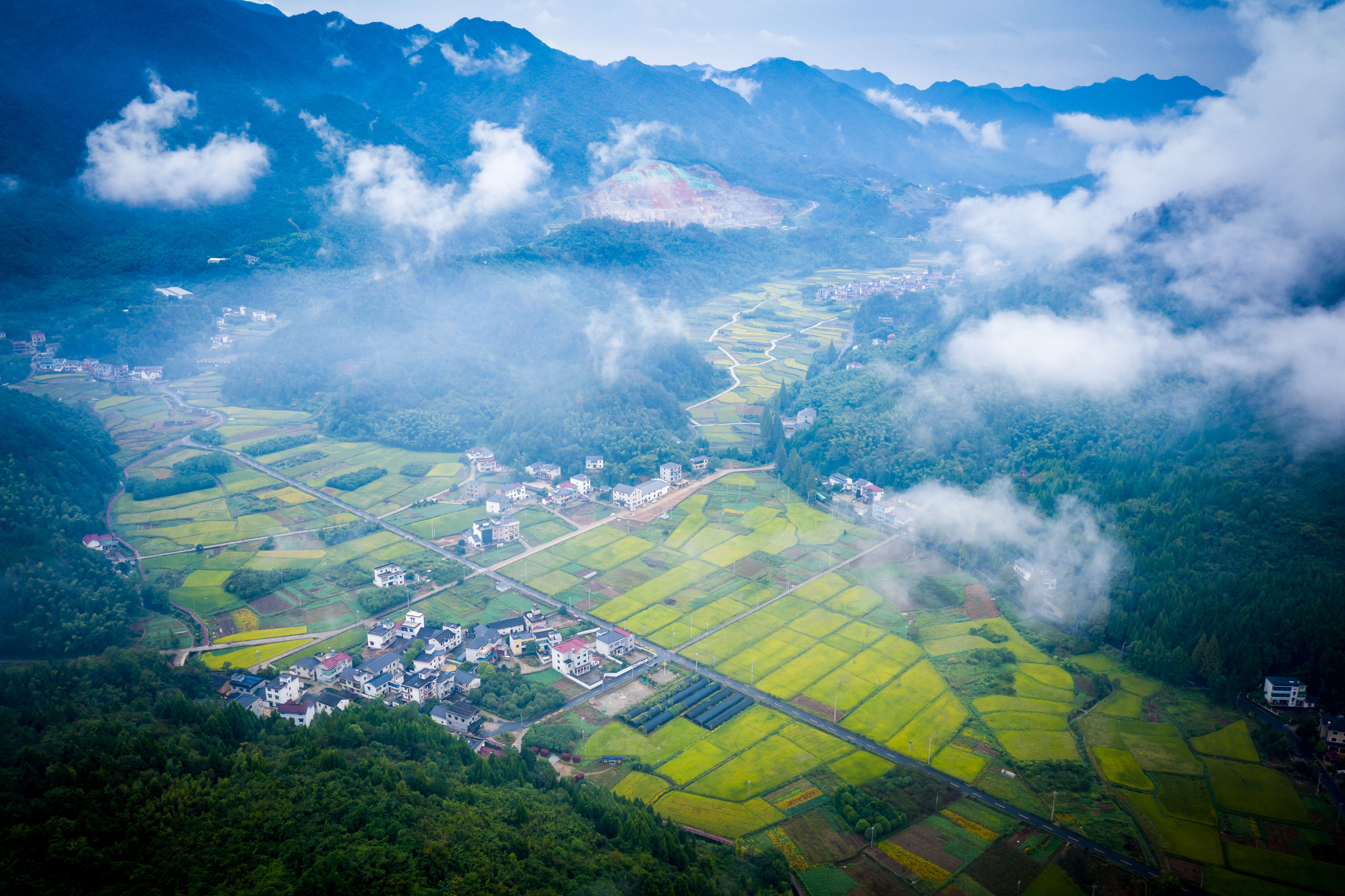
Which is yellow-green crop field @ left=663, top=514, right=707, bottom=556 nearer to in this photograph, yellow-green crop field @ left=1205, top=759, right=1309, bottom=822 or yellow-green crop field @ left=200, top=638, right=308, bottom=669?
yellow-green crop field @ left=200, top=638, right=308, bottom=669

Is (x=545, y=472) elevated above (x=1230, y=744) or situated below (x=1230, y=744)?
above

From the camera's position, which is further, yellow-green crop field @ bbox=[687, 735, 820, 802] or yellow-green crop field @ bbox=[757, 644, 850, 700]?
yellow-green crop field @ bbox=[757, 644, 850, 700]

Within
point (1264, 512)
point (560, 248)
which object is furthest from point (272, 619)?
point (560, 248)

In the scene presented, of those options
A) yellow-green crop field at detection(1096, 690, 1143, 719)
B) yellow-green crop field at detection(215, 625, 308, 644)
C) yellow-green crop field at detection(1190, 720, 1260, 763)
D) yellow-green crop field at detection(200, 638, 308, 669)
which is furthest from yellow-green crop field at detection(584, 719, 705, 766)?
yellow-green crop field at detection(1190, 720, 1260, 763)

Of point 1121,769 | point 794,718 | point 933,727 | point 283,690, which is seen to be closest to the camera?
point 1121,769

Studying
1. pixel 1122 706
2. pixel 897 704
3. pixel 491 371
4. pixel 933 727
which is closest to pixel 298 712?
pixel 897 704

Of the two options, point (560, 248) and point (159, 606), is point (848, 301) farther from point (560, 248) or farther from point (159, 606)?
point (159, 606)

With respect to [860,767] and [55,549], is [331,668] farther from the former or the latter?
[860,767]
